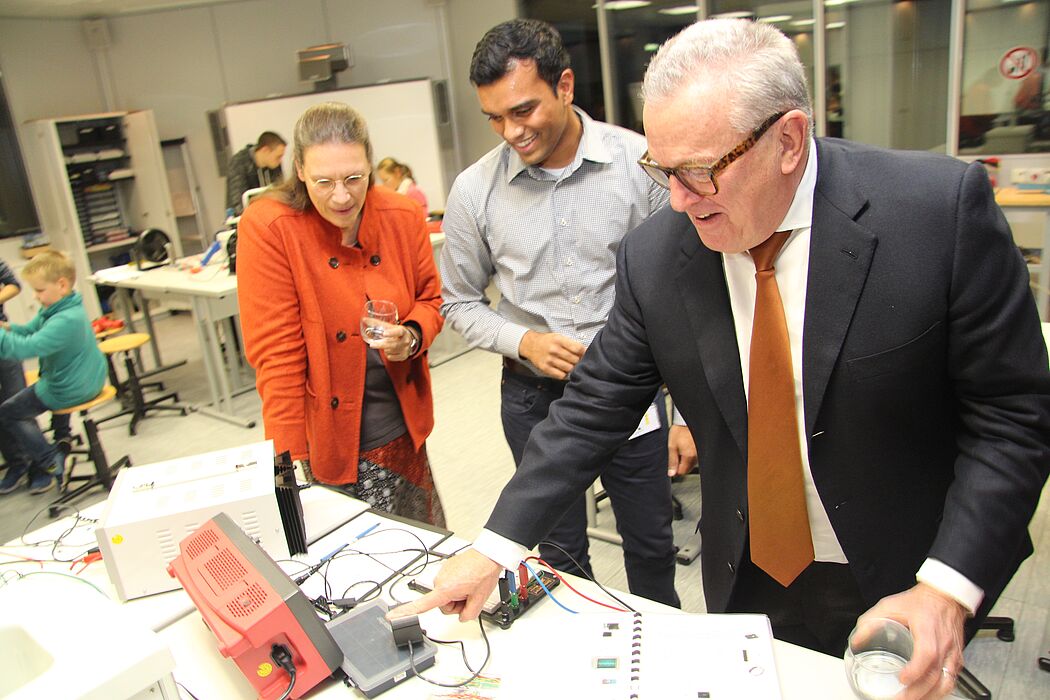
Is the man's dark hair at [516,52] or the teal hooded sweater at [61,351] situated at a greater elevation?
the man's dark hair at [516,52]

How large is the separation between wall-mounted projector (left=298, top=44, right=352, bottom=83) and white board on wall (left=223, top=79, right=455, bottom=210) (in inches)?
8.0

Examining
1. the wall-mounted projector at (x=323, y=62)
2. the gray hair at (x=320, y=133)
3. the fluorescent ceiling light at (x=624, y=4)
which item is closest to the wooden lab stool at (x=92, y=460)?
the gray hair at (x=320, y=133)

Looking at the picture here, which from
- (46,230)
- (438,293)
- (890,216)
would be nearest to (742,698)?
(890,216)

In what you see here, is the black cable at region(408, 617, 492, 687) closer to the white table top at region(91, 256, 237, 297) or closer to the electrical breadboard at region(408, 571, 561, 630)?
the electrical breadboard at region(408, 571, 561, 630)

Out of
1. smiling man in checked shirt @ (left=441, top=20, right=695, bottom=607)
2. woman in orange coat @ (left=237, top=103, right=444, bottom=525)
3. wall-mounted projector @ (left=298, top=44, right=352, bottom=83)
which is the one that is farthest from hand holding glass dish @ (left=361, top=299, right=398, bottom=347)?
wall-mounted projector @ (left=298, top=44, right=352, bottom=83)

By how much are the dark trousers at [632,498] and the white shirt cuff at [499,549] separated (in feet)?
2.30

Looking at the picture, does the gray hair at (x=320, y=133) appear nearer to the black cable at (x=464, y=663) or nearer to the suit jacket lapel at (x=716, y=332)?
the suit jacket lapel at (x=716, y=332)

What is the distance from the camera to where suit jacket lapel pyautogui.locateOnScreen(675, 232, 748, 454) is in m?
1.20

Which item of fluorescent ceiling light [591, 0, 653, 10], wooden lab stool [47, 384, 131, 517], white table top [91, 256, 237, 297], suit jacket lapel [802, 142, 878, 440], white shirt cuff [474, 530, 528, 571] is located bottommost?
wooden lab stool [47, 384, 131, 517]

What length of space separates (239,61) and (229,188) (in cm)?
210

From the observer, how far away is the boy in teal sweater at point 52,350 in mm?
3611

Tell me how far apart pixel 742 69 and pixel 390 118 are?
6.47 meters

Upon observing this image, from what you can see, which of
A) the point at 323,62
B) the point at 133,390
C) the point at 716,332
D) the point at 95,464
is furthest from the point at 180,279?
Answer: the point at 716,332

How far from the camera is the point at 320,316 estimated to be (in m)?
1.90
